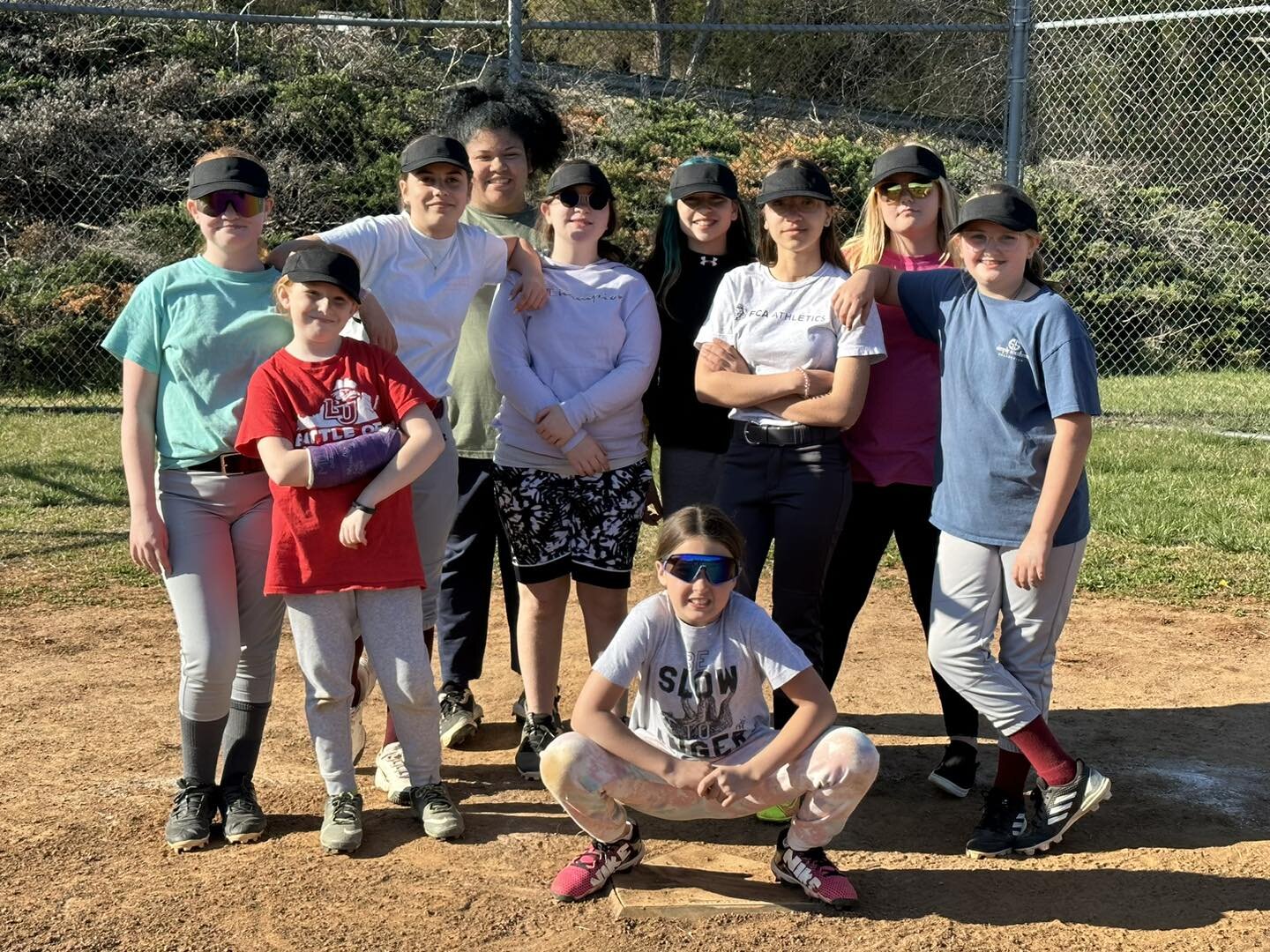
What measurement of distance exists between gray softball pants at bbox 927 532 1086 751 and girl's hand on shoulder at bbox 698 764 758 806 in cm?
80

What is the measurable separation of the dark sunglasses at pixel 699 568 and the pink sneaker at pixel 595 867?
0.70 meters

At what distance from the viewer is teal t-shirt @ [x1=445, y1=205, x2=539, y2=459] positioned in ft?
15.3

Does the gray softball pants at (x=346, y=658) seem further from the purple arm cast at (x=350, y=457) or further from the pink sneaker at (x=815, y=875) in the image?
the pink sneaker at (x=815, y=875)

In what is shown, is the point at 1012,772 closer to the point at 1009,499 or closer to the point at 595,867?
the point at 1009,499

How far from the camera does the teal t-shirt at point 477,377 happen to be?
15.3 ft

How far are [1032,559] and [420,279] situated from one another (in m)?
1.91

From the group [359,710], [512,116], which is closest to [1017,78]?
[512,116]

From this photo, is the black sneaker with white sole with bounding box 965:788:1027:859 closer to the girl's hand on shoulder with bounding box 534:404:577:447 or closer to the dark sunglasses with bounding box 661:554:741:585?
A: the dark sunglasses with bounding box 661:554:741:585

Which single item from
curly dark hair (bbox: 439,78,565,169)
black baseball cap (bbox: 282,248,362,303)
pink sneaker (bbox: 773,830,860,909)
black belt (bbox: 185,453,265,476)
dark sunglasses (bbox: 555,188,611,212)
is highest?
curly dark hair (bbox: 439,78,565,169)

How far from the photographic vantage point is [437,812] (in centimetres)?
391

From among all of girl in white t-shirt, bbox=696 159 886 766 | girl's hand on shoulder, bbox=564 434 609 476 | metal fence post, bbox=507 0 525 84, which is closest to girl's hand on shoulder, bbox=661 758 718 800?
girl in white t-shirt, bbox=696 159 886 766

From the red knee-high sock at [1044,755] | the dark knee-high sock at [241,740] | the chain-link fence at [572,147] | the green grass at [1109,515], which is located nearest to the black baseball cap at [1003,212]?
the red knee-high sock at [1044,755]

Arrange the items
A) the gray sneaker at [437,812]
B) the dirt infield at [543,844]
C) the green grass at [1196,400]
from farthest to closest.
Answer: the green grass at [1196,400], the gray sneaker at [437,812], the dirt infield at [543,844]

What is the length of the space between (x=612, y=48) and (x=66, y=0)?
8.09 metres
